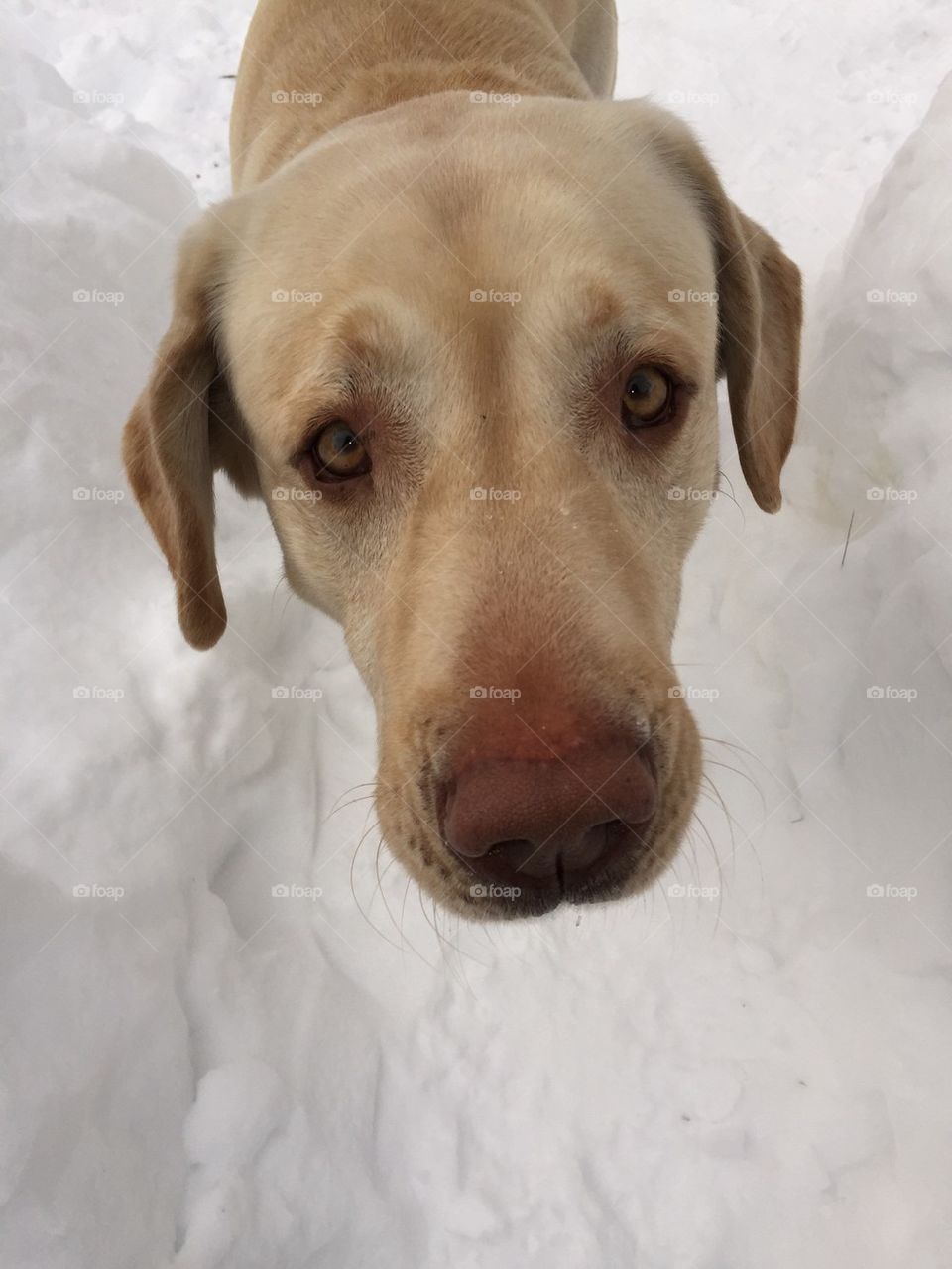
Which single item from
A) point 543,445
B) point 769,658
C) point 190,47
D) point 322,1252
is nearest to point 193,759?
point 322,1252

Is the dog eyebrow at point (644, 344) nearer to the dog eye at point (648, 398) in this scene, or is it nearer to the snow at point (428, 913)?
the dog eye at point (648, 398)

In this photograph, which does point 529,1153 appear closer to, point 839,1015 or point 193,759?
point 839,1015

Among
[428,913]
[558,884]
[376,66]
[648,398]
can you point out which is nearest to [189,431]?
[648,398]

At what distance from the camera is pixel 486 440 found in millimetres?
1802

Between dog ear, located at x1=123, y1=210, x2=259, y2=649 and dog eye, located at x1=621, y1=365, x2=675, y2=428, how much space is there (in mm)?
1042

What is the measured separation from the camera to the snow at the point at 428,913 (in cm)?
246

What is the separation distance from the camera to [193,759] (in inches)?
119

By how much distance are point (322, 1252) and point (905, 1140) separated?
1.68 meters

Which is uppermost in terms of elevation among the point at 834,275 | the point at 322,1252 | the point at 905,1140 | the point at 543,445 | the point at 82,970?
the point at 543,445

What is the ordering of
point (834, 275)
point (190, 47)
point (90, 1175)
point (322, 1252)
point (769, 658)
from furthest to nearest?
point (190, 47) → point (834, 275) → point (769, 658) → point (322, 1252) → point (90, 1175)

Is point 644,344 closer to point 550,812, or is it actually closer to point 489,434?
point 489,434

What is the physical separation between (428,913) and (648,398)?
6.11 ft

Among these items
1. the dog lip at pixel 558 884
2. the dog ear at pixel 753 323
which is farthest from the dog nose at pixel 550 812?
the dog ear at pixel 753 323

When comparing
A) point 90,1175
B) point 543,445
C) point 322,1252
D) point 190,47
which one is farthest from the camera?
point 190,47
